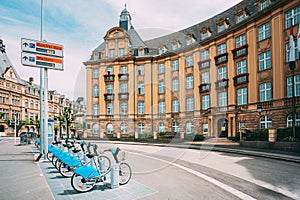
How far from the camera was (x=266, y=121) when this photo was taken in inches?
946

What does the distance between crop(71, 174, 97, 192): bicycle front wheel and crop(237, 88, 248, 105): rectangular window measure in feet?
79.3

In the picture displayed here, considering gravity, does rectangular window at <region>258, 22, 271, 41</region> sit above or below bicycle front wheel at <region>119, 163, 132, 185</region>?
above

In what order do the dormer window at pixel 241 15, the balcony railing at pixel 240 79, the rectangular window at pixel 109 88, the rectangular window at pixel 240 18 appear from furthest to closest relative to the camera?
the rectangular window at pixel 240 18 → the dormer window at pixel 241 15 → the balcony railing at pixel 240 79 → the rectangular window at pixel 109 88

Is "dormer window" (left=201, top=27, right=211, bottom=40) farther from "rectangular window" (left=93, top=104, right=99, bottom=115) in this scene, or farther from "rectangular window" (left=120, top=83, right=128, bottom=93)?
"rectangular window" (left=93, top=104, right=99, bottom=115)

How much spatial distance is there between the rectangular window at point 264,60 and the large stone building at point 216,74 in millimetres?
72

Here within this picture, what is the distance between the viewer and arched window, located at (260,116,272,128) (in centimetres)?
2368

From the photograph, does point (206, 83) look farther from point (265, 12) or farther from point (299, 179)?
point (299, 179)

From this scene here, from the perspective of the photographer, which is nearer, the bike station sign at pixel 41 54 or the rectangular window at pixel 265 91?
the bike station sign at pixel 41 54

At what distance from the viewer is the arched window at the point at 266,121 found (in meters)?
23.7

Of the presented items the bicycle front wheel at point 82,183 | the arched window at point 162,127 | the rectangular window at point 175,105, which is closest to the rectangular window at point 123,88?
the rectangular window at point 175,105

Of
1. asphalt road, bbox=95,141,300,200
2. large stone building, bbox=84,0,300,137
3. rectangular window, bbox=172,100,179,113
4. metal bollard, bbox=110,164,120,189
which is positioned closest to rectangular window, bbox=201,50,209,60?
large stone building, bbox=84,0,300,137

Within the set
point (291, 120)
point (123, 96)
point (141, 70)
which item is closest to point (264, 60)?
point (291, 120)

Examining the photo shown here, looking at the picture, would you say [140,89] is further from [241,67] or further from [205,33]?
[205,33]

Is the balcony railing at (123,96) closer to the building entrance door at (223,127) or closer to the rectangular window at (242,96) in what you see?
Result: the rectangular window at (242,96)
